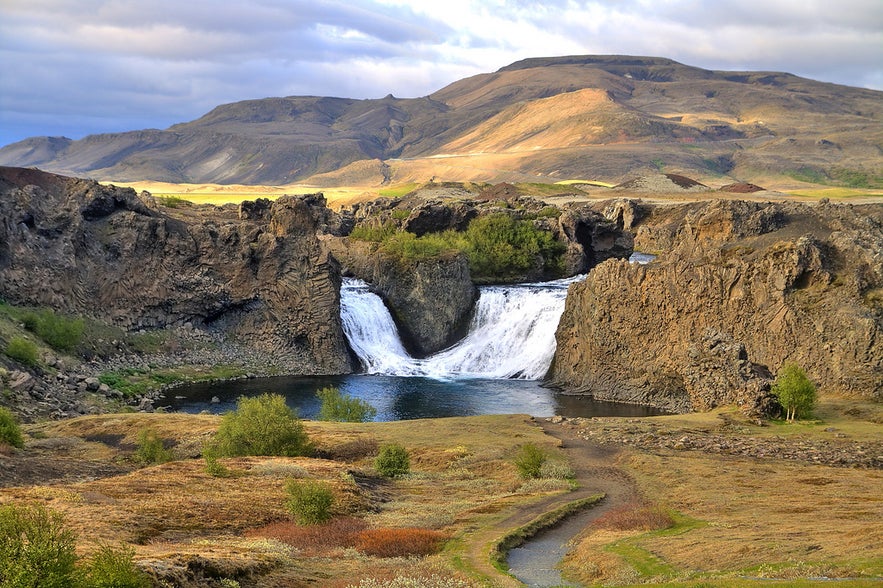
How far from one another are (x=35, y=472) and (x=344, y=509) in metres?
14.1

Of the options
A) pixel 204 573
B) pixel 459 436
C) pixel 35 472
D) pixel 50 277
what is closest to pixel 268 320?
pixel 50 277

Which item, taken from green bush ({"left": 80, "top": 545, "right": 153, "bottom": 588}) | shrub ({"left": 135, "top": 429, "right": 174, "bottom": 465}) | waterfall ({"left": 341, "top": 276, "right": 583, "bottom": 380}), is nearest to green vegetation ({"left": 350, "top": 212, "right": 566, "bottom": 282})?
waterfall ({"left": 341, "top": 276, "right": 583, "bottom": 380})

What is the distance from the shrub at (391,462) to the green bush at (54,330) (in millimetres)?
43356

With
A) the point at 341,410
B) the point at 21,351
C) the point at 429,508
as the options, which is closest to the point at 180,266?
the point at 21,351

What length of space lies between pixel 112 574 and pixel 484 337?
8307 cm

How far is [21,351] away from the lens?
68938mm

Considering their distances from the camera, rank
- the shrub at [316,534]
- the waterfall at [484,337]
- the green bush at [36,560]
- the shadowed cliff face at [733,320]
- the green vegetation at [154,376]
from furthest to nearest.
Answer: the waterfall at [484,337], the green vegetation at [154,376], the shadowed cliff face at [733,320], the shrub at [316,534], the green bush at [36,560]

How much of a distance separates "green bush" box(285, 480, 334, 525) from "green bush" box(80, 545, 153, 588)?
1318 cm

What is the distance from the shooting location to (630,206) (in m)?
177

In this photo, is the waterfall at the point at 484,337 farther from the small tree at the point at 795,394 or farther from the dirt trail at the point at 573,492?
the small tree at the point at 795,394

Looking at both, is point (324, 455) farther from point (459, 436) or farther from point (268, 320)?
point (268, 320)

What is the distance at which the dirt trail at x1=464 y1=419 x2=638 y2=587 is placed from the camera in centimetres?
2827

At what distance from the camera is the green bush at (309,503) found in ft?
107

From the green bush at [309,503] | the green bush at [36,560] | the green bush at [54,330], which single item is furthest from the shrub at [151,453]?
the green bush at [54,330]
